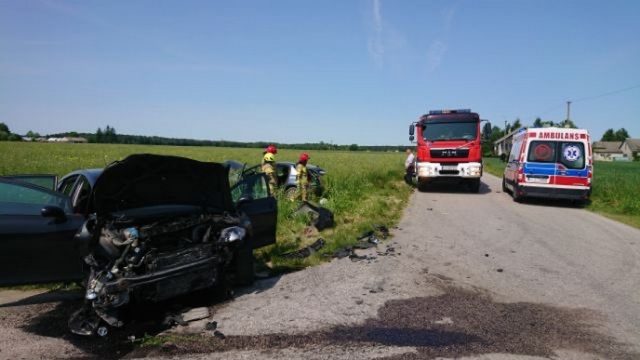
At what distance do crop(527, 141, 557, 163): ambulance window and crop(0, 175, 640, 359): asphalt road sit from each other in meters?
6.24

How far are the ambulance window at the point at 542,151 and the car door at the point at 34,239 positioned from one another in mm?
13401

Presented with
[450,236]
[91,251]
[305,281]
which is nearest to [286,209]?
[450,236]

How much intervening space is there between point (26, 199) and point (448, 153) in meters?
14.4

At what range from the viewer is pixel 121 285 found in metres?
4.22

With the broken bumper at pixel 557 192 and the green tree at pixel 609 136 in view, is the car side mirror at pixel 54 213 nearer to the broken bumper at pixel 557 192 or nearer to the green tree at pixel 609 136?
the broken bumper at pixel 557 192

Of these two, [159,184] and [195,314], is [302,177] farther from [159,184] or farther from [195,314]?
[195,314]

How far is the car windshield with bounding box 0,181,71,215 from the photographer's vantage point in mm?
5155

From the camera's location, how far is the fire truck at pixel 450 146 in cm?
1686

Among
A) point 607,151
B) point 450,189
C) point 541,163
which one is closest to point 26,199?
point 541,163

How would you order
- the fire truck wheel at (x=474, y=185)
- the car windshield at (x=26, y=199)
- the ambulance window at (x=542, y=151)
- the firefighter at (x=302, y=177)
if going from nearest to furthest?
1. the car windshield at (x=26, y=199)
2. the firefighter at (x=302, y=177)
3. the ambulance window at (x=542, y=151)
4. the fire truck wheel at (x=474, y=185)

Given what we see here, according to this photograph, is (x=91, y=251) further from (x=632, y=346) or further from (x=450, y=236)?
(x=450, y=236)

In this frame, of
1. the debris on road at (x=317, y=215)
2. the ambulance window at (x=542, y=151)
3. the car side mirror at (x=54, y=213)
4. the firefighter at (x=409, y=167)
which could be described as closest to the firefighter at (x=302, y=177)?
the debris on road at (x=317, y=215)

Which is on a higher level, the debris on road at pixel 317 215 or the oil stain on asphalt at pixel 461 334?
the debris on road at pixel 317 215

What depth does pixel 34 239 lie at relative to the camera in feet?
16.2
